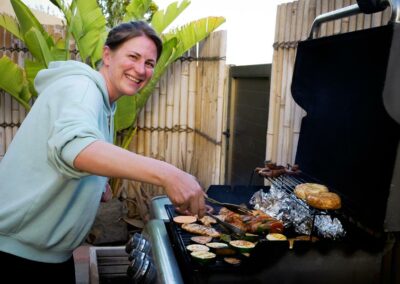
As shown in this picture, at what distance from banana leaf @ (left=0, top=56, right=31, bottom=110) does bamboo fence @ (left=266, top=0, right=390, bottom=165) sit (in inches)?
133

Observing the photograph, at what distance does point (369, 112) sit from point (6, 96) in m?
5.25

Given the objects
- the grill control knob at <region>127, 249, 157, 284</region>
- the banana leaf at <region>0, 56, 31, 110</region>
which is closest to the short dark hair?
the grill control knob at <region>127, 249, 157, 284</region>

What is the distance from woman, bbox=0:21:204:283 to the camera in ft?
4.80

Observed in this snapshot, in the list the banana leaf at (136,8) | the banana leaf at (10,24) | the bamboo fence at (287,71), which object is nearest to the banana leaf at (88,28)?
the banana leaf at (136,8)

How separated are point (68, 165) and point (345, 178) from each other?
5.41ft

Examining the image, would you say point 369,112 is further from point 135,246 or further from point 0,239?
point 0,239

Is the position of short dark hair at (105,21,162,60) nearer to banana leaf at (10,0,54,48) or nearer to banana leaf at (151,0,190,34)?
banana leaf at (10,0,54,48)

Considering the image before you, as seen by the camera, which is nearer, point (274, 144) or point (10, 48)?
point (274, 144)

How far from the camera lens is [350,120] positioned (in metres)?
2.55

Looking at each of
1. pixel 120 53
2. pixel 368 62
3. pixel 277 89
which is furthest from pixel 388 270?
pixel 277 89

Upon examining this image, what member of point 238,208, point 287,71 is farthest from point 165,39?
point 238,208

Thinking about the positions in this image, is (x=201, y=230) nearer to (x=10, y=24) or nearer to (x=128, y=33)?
(x=128, y=33)

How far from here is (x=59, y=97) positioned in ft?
5.57

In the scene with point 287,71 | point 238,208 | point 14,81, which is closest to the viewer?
point 238,208
